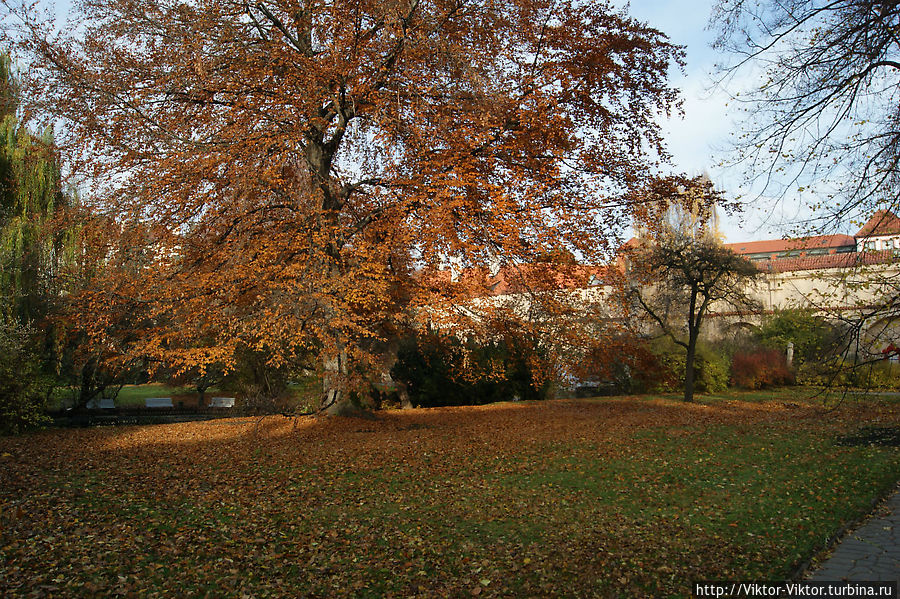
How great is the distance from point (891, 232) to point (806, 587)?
4426mm

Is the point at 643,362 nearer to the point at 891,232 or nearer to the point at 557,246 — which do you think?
the point at 557,246

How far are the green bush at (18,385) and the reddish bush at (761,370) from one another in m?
23.7

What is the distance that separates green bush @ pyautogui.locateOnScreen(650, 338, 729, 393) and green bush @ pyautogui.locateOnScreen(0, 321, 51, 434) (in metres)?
19.7

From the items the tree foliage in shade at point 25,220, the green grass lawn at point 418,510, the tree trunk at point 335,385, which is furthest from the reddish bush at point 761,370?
the tree foliage in shade at point 25,220

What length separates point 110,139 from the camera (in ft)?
36.3

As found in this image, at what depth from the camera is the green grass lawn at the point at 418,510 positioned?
471 cm

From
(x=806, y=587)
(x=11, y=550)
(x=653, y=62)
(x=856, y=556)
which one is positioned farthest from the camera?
(x=653, y=62)

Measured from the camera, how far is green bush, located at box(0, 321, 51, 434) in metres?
11.1

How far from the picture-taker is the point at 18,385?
11.1 meters

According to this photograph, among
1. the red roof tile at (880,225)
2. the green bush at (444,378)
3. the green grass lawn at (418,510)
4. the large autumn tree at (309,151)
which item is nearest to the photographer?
the green grass lawn at (418,510)

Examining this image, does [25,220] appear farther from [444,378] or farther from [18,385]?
→ [444,378]

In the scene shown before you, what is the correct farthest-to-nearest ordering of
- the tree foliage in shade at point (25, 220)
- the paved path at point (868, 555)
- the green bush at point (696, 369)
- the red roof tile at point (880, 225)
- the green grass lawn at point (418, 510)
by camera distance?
the green bush at point (696, 369), the tree foliage in shade at point (25, 220), the red roof tile at point (880, 225), the green grass lawn at point (418, 510), the paved path at point (868, 555)

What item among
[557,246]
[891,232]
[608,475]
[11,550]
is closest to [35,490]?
[11,550]

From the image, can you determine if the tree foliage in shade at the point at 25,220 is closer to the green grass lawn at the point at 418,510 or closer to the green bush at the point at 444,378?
the green grass lawn at the point at 418,510
